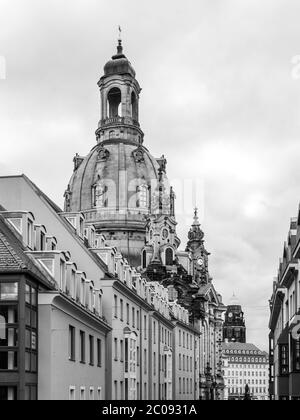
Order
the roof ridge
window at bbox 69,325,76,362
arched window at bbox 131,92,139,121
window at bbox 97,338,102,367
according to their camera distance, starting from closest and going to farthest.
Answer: the roof ridge → window at bbox 69,325,76,362 → window at bbox 97,338,102,367 → arched window at bbox 131,92,139,121

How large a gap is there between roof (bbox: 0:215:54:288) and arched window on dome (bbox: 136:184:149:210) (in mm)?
115567

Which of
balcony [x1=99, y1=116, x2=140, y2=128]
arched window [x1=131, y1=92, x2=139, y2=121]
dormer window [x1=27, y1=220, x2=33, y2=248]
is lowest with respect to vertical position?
dormer window [x1=27, y1=220, x2=33, y2=248]

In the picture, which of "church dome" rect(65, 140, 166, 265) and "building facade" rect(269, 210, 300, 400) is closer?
"building facade" rect(269, 210, 300, 400)

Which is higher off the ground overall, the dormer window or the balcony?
the balcony

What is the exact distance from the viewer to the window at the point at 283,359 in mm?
51250

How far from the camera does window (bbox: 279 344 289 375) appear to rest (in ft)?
168

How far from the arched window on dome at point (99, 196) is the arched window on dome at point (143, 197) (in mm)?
5988

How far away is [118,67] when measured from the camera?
166500mm

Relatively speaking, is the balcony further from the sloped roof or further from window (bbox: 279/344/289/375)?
the sloped roof

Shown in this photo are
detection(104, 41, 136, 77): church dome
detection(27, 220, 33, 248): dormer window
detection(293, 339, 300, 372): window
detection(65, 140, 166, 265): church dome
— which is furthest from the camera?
detection(104, 41, 136, 77): church dome

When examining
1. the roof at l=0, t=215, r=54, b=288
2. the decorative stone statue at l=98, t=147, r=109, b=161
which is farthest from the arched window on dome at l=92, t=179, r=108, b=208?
the roof at l=0, t=215, r=54, b=288

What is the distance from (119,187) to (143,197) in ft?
16.2

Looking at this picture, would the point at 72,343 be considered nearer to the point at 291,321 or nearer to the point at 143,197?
the point at 291,321
